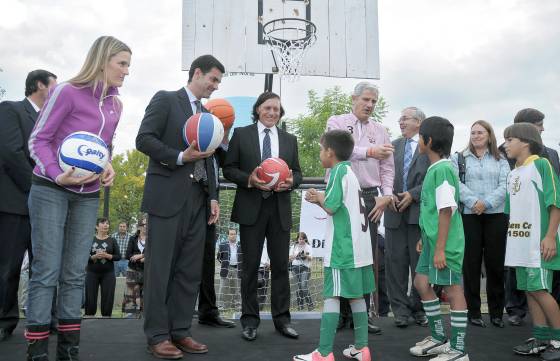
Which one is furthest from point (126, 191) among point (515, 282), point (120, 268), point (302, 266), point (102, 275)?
point (515, 282)

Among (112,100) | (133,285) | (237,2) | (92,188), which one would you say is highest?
(237,2)

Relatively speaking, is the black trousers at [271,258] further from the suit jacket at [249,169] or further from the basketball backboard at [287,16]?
the basketball backboard at [287,16]

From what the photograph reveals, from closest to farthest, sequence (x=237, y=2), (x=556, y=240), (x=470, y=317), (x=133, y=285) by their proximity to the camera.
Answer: (x=556, y=240) < (x=470, y=317) < (x=133, y=285) < (x=237, y=2)

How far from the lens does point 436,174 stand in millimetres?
3672

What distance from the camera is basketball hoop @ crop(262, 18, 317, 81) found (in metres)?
9.10

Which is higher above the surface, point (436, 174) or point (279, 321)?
point (436, 174)

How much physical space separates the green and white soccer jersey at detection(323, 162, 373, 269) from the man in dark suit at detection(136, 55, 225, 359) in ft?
3.25

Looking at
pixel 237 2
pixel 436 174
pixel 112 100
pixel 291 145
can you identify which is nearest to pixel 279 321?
pixel 291 145

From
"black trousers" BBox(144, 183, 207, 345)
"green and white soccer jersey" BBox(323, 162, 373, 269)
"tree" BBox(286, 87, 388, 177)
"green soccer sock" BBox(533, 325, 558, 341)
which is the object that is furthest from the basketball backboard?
"tree" BBox(286, 87, 388, 177)

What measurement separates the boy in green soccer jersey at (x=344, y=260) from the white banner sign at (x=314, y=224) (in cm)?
310

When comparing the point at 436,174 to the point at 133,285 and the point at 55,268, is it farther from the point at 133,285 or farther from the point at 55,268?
the point at 133,285

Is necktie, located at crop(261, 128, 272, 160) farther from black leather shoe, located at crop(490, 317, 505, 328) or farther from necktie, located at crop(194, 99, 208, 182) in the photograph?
black leather shoe, located at crop(490, 317, 505, 328)

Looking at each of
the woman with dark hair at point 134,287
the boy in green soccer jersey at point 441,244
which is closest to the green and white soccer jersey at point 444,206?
the boy in green soccer jersey at point 441,244

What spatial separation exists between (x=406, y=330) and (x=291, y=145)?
207 centimetres
